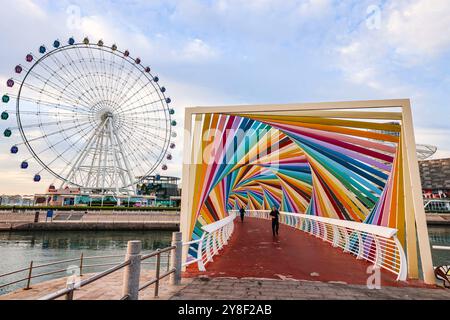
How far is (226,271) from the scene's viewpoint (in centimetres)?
617

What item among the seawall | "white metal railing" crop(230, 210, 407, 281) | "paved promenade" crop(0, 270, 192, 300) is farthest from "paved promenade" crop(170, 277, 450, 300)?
the seawall

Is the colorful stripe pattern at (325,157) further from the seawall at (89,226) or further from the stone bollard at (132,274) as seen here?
the seawall at (89,226)

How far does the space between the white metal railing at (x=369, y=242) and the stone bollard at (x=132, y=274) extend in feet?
15.2

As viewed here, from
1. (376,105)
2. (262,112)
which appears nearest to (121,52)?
(262,112)

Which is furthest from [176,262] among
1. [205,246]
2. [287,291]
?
[205,246]

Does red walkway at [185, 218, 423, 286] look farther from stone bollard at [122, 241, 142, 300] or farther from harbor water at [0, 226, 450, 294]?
harbor water at [0, 226, 450, 294]

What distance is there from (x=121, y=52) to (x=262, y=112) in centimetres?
2469

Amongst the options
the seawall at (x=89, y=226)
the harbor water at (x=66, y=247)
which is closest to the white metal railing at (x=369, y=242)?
the harbor water at (x=66, y=247)

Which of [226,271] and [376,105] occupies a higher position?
[376,105]

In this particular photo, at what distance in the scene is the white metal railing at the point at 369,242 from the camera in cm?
582

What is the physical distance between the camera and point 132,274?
142 inches

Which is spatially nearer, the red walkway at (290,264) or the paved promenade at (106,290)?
the paved promenade at (106,290)
